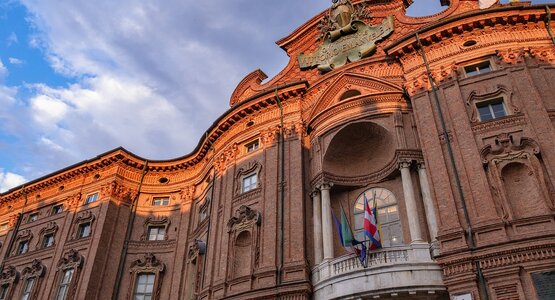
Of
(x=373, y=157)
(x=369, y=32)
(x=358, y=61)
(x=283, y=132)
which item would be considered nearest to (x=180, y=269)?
(x=283, y=132)

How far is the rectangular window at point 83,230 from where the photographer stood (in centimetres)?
3116

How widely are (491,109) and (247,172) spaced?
13.3 m

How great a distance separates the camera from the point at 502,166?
1794 cm

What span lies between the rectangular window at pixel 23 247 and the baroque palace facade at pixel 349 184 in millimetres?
531

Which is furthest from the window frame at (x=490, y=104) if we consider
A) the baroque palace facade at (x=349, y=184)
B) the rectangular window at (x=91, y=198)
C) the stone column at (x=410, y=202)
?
the rectangular window at (x=91, y=198)

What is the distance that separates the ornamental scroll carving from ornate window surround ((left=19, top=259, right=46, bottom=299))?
2890 cm

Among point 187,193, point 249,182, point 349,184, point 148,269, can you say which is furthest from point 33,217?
point 349,184

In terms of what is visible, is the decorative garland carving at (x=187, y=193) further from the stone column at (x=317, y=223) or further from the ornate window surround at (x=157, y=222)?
the stone column at (x=317, y=223)

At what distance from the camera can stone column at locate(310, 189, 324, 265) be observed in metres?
20.7

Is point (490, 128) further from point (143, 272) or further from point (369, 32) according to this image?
point (143, 272)

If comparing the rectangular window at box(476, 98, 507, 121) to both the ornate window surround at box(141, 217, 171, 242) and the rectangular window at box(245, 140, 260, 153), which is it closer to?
the rectangular window at box(245, 140, 260, 153)

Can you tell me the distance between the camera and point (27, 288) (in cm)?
3103

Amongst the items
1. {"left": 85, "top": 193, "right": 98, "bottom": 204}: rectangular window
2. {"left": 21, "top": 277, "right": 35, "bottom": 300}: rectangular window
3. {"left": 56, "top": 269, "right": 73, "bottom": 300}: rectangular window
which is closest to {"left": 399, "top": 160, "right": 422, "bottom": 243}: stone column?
{"left": 56, "top": 269, "right": 73, "bottom": 300}: rectangular window

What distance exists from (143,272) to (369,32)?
21458 mm
